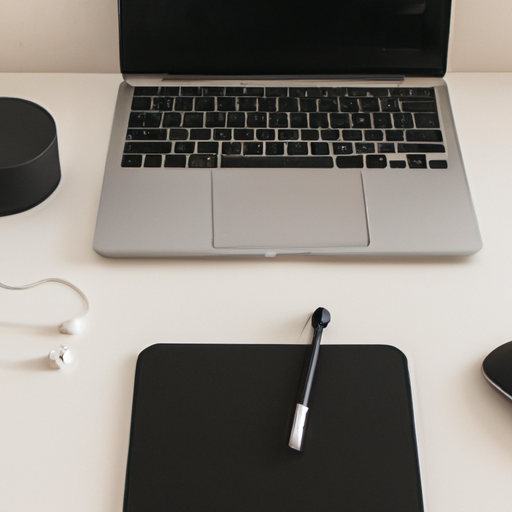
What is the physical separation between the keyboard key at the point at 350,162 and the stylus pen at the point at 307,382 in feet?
0.62

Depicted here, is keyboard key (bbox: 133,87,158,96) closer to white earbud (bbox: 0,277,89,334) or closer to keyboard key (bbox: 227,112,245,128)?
keyboard key (bbox: 227,112,245,128)

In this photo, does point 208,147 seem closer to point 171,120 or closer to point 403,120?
point 171,120

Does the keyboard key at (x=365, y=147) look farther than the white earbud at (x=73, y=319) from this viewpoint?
Yes

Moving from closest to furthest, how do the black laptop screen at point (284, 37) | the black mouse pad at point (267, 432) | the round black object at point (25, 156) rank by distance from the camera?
the black mouse pad at point (267, 432) → the round black object at point (25, 156) → the black laptop screen at point (284, 37)

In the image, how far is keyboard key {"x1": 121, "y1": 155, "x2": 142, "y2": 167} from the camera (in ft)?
2.14

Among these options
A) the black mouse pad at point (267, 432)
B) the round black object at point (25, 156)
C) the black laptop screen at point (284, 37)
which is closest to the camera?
the black mouse pad at point (267, 432)

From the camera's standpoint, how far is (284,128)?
685 mm

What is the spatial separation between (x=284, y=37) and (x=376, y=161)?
0.66ft

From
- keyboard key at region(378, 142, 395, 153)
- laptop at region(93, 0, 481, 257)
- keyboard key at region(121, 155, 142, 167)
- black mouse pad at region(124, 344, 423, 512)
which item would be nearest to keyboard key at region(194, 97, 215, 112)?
laptop at region(93, 0, 481, 257)

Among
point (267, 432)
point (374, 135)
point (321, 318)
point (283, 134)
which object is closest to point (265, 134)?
point (283, 134)

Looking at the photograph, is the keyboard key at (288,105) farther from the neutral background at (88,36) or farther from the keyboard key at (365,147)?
the neutral background at (88,36)

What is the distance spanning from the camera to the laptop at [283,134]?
604 millimetres

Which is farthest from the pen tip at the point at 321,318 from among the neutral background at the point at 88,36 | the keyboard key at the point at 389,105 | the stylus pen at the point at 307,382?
the neutral background at the point at 88,36

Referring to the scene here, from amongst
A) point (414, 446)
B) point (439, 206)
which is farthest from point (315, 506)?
point (439, 206)
